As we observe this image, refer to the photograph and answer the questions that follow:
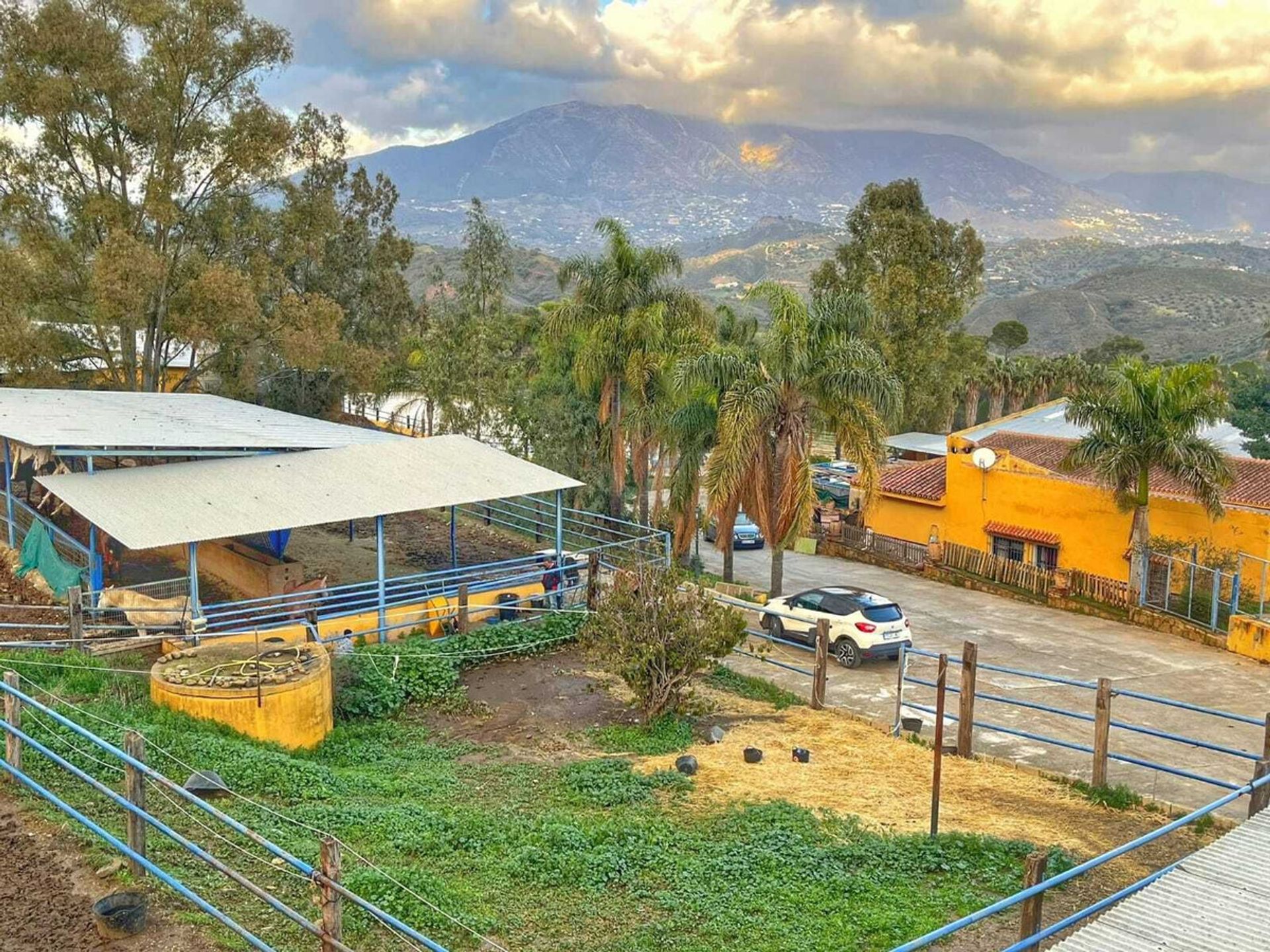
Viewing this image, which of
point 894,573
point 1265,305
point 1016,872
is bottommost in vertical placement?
point 894,573

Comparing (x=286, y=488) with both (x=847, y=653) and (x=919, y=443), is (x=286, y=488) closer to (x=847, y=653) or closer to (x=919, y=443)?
(x=847, y=653)

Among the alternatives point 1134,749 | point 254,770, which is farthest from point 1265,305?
point 254,770

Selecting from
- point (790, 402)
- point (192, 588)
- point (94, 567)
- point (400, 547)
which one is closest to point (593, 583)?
point (790, 402)

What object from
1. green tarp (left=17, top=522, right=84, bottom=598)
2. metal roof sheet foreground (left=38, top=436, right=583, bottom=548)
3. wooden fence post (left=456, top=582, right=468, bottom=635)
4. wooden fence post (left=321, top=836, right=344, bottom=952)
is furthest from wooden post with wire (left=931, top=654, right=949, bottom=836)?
green tarp (left=17, top=522, right=84, bottom=598)

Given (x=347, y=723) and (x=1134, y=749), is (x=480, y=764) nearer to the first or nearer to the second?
(x=347, y=723)

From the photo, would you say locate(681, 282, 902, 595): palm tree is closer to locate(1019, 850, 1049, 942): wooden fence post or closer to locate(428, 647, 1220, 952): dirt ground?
locate(428, 647, 1220, 952): dirt ground

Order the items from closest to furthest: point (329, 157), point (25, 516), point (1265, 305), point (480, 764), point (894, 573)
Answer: point (480, 764) → point (25, 516) → point (894, 573) → point (329, 157) → point (1265, 305)

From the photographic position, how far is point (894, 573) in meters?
28.8

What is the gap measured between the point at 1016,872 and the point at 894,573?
65.9ft

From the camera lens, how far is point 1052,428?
3662 centimetres

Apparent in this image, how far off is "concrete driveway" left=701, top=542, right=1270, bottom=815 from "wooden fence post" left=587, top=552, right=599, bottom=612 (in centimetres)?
272

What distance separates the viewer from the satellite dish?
27.9 m

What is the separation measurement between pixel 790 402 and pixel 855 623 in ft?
17.9

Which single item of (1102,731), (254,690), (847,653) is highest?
(254,690)
